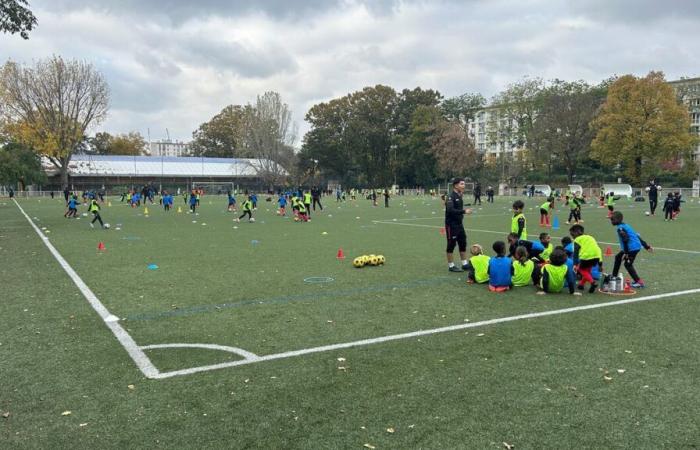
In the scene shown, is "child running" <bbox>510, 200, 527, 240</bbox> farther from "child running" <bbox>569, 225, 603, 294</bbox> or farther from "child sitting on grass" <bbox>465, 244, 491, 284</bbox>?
"child running" <bbox>569, 225, 603, 294</bbox>

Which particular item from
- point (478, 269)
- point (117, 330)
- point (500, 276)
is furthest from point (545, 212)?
point (117, 330)

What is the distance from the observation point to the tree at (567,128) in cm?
7052

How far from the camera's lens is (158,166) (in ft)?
279

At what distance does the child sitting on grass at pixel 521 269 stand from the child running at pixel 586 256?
0.77 m

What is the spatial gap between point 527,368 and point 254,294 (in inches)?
195

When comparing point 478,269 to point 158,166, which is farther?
point 158,166

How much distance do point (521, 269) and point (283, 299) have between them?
402 cm

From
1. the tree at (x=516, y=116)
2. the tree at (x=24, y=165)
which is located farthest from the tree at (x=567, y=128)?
the tree at (x=24, y=165)

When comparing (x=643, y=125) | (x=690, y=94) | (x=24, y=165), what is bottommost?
(x=24, y=165)

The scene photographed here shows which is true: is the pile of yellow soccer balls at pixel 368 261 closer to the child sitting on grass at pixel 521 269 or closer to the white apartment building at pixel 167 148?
the child sitting on grass at pixel 521 269

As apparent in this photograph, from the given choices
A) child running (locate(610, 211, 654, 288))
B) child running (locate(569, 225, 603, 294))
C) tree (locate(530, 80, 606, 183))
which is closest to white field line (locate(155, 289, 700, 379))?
child running (locate(610, 211, 654, 288))

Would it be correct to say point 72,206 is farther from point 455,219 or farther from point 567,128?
point 567,128

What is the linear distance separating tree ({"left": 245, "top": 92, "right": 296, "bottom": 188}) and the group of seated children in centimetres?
7584

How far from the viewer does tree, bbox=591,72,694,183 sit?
5934 centimetres
